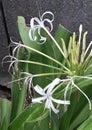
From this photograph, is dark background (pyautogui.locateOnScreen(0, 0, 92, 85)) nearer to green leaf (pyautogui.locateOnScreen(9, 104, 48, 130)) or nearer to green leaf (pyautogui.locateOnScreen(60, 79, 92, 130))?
green leaf (pyautogui.locateOnScreen(60, 79, 92, 130))

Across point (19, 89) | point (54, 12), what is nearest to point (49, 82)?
point (19, 89)

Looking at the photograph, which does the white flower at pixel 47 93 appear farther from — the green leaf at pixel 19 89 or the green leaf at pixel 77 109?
the green leaf at pixel 19 89

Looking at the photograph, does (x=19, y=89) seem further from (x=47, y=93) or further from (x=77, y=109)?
(x=47, y=93)

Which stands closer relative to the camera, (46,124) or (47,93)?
(47,93)

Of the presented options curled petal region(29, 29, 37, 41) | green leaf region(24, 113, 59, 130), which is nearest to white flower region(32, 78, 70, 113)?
green leaf region(24, 113, 59, 130)

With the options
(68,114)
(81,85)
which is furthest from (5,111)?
(81,85)

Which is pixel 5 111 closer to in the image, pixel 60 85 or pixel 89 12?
pixel 60 85

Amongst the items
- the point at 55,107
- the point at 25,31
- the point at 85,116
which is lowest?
the point at 85,116
